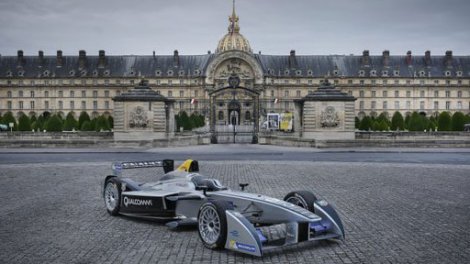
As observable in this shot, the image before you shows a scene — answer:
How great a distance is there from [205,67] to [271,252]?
102123mm

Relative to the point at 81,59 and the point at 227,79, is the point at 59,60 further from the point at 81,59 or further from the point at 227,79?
the point at 227,79

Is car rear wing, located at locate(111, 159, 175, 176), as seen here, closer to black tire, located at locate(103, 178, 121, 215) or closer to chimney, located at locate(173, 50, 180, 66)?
black tire, located at locate(103, 178, 121, 215)

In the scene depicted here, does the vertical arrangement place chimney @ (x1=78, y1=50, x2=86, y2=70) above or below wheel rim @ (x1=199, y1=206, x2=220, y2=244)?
above

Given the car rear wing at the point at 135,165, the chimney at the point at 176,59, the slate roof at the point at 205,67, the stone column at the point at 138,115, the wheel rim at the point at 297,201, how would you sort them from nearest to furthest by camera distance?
the wheel rim at the point at 297,201 < the car rear wing at the point at 135,165 < the stone column at the point at 138,115 < the slate roof at the point at 205,67 < the chimney at the point at 176,59

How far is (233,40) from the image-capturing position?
127000 millimetres

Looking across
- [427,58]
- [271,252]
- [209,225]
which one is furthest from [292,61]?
[271,252]

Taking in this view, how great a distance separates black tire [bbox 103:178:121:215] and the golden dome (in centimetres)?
11630

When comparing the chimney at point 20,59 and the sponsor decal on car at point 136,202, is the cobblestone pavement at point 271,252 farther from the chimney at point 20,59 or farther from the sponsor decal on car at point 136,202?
the chimney at point 20,59

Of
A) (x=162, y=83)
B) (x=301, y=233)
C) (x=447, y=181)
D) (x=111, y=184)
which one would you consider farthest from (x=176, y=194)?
(x=162, y=83)

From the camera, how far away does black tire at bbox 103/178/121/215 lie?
380 inches

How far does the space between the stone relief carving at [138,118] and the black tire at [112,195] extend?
2302 centimetres

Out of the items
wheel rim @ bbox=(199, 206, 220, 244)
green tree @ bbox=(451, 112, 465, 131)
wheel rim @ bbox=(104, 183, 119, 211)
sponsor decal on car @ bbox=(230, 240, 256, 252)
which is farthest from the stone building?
sponsor decal on car @ bbox=(230, 240, 256, 252)

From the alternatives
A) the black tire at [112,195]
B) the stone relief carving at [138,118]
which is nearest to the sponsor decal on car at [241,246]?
the black tire at [112,195]

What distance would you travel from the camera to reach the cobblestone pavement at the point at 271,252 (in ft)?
23.2
